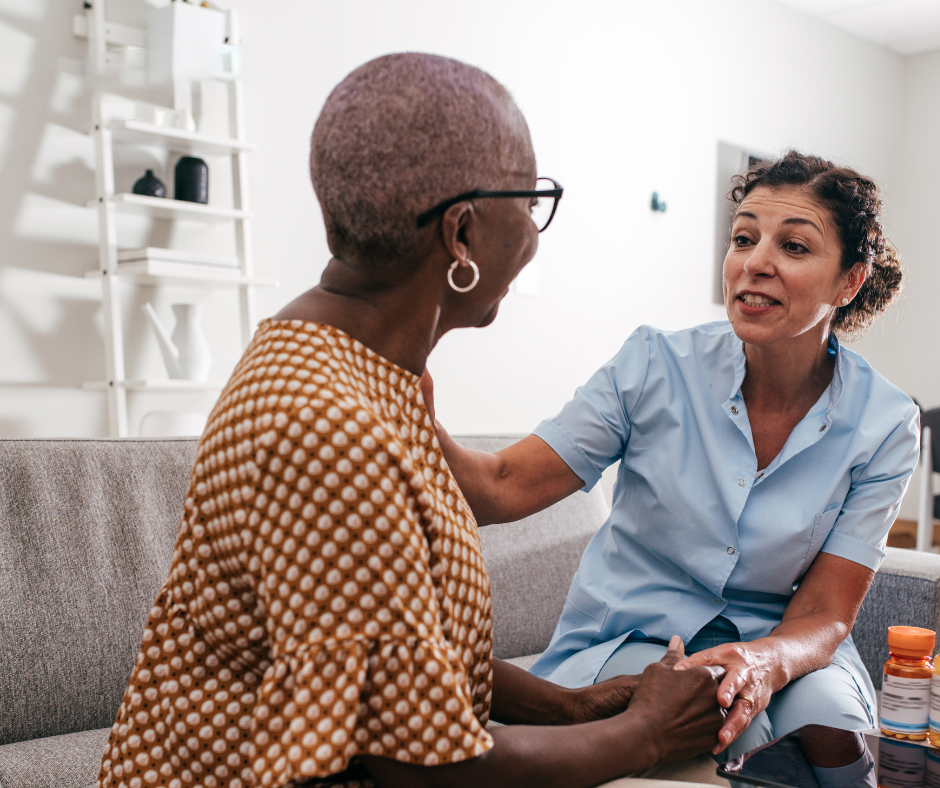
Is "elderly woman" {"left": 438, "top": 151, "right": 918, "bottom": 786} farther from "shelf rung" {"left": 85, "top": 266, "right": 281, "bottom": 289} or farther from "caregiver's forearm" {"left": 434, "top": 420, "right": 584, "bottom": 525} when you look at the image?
"shelf rung" {"left": 85, "top": 266, "right": 281, "bottom": 289}

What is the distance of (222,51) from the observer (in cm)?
262

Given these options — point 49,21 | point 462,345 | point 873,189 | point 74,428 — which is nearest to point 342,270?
point 873,189

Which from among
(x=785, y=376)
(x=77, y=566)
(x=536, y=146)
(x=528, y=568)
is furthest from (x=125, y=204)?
(x=785, y=376)

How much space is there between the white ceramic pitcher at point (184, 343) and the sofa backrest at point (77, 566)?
101 centimetres

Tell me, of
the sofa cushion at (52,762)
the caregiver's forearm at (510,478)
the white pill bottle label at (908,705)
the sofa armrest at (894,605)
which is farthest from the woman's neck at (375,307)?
the sofa armrest at (894,605)

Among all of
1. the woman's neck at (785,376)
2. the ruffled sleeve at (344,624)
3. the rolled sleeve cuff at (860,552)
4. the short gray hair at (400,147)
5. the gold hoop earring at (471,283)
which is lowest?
the rolled sleeve cuff at (860,552)

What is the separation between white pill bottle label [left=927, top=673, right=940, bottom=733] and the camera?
3.21ft

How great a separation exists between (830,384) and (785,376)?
65 millimetres

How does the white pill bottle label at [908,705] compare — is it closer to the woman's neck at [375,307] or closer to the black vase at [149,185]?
the woman's neck at [375,307]

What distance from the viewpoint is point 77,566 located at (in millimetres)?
1387

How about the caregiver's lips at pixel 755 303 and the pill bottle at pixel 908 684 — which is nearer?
the pill bottle at pixel 908 684

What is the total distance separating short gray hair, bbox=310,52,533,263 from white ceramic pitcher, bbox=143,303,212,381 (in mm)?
1896

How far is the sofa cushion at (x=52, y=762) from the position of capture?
1.17 m

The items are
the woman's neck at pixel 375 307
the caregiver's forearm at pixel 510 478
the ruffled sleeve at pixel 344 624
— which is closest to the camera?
the ruffled sleeve at pixel 344 624
